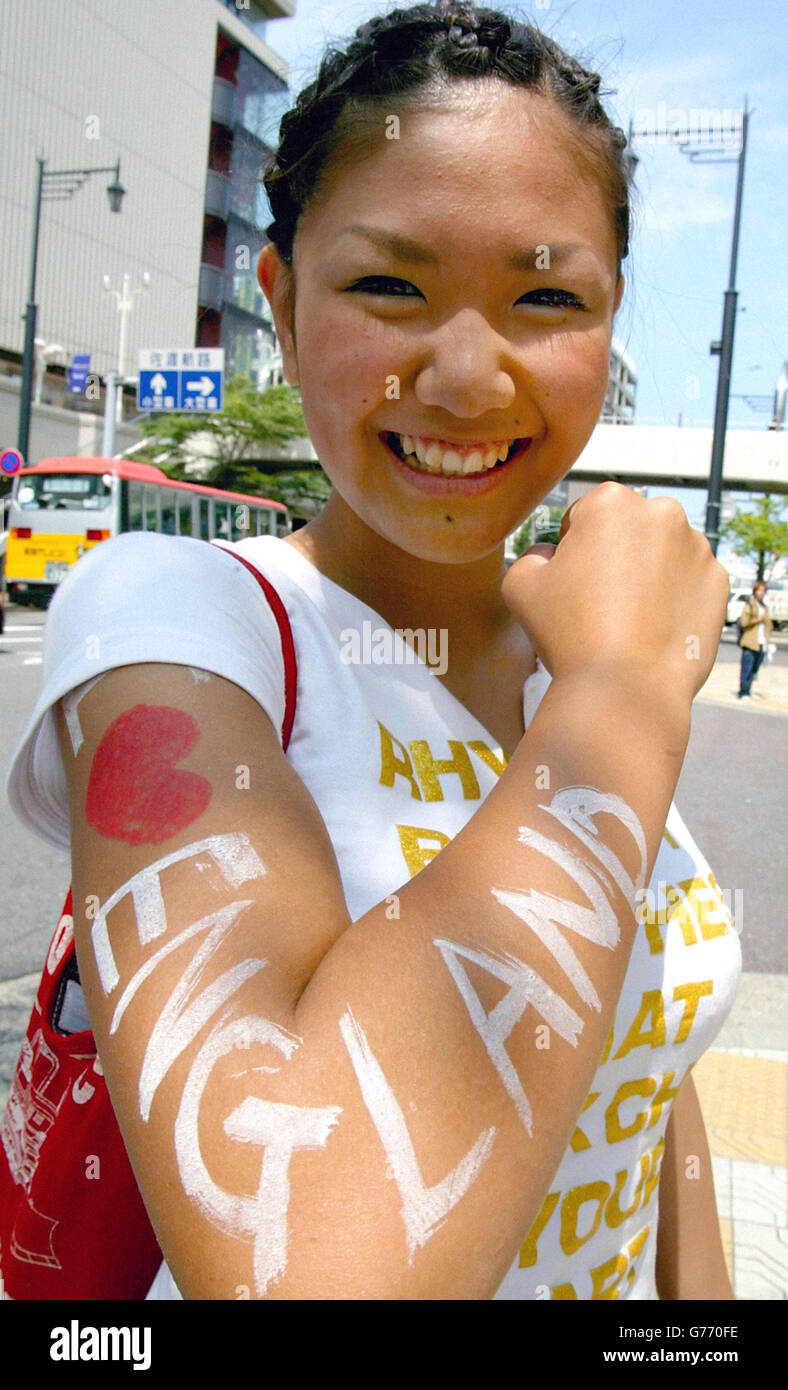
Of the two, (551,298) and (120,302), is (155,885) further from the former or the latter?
(120,302)

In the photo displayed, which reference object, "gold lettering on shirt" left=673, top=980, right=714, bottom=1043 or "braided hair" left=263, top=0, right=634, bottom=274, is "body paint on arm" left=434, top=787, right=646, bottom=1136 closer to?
"gold lettering on shirt" left=673, top=980, right=714, bottom=1043

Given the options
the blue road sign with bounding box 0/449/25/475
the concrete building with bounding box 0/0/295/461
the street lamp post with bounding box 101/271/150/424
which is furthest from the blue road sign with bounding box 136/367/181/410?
the street lamp post with bounding box 101/271/150/424

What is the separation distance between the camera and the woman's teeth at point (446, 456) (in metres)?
1.09

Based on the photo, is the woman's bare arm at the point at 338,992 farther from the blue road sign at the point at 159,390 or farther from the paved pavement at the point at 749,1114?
the blue road sign at the point at 159,390

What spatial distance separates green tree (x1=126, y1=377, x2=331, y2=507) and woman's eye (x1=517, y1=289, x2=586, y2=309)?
2691 cm

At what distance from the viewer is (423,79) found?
1.07 metres

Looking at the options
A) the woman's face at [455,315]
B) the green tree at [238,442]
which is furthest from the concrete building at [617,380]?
the green tree at [238,442]

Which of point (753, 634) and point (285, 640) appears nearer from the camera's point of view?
point (285, 640)

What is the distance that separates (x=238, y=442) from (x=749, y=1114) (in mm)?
27521

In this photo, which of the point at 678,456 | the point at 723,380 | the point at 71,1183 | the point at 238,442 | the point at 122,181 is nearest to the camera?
the point at 71,1183

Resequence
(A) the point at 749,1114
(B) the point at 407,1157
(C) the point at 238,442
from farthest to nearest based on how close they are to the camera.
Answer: (C) the point at 238,442 → (A) the point at 749,1114 → (B) the point at 407,1157

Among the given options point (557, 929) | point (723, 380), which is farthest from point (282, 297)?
point (723, 380)
